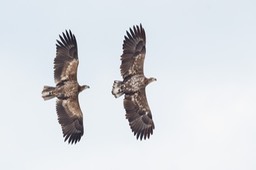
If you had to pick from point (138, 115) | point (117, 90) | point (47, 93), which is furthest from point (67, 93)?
point (138, 115)

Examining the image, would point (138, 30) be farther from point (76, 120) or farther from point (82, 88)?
point (76, 120)

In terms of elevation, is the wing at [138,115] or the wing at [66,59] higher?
the wing at [66,59]

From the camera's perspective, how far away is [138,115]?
22.7m

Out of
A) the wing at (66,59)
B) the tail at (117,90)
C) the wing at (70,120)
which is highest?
the wing at (66,59)

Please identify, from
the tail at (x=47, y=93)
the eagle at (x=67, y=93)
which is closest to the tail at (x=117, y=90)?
the eagle at (x=67, y=93)

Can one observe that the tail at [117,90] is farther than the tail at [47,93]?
No

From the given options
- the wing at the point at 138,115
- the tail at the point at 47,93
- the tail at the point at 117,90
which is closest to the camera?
the tail at the point at 117,90

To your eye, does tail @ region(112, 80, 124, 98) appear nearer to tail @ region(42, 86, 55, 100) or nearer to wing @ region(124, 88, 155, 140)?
wing @ region(124, 88, 155, 140)

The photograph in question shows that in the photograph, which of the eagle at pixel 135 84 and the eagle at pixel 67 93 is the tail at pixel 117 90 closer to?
the eagle at pixel 135 84

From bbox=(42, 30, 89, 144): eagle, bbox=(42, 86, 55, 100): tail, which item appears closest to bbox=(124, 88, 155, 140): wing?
bbox=(42, 30, 89, 144): eagle

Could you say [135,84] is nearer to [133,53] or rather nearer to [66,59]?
[133,53]

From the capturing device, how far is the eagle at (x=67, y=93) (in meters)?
22.5

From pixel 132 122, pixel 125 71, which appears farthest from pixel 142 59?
Answer: pixel 132 122

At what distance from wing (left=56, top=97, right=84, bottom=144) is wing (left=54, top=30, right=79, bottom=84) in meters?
1.20
